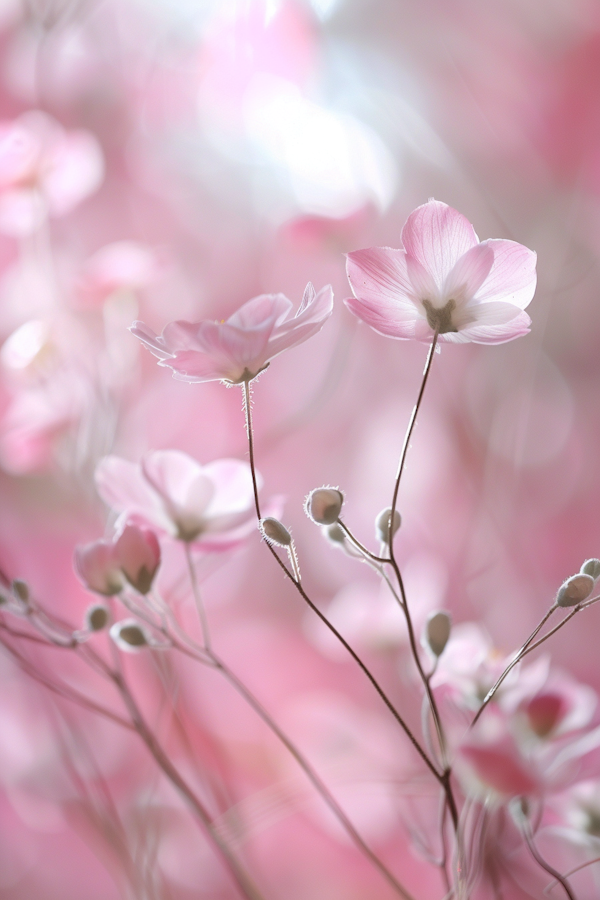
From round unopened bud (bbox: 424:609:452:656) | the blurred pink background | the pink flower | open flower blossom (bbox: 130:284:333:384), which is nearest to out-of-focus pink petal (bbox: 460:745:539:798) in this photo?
round unopened bud (bbox: 424:609:452:656)

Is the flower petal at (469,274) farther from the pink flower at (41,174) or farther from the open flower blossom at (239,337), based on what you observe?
the pink flower at (41,174)

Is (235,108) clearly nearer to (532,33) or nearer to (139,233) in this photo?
(139,233)

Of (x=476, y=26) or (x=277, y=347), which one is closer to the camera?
(x=277, y=347)

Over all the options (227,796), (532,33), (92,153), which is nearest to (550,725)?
(227,796)

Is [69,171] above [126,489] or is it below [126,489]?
above

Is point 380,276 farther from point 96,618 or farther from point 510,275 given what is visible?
point 96,618

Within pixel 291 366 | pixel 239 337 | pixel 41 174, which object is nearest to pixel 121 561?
pixel 239 337
